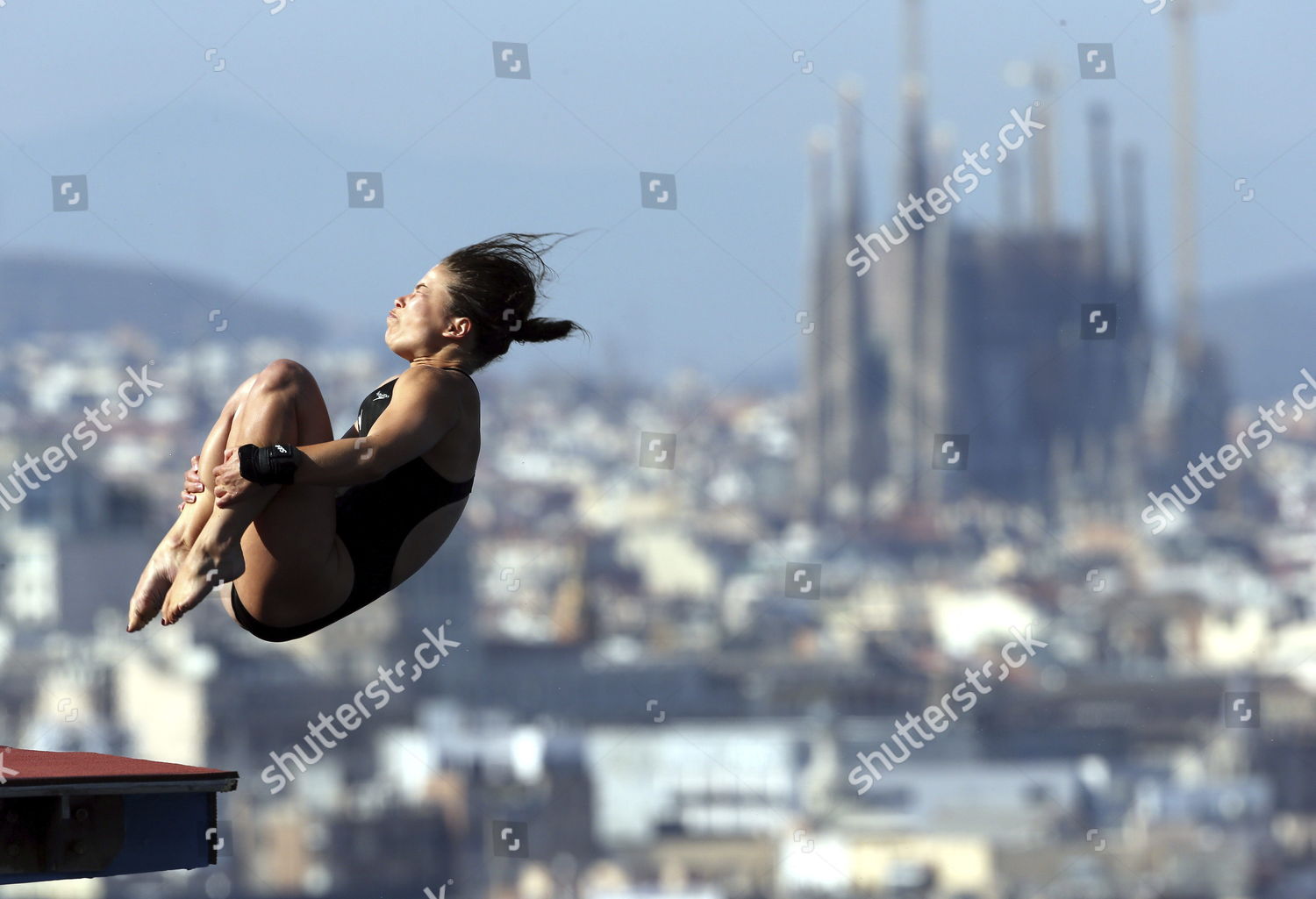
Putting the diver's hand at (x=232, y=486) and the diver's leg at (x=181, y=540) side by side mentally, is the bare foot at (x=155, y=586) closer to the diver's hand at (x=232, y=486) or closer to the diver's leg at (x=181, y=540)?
the diver's leg at (x=181, y=540)

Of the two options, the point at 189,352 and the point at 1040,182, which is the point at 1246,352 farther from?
the point at 189,352

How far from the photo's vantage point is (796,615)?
3150 inches

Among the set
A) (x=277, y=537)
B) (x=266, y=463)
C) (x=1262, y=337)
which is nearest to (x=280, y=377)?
(x=266, y=463)

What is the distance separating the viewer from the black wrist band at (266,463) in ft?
13.1

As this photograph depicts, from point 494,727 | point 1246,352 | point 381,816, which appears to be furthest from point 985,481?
point 381,816

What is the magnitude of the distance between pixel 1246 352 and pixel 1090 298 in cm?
989

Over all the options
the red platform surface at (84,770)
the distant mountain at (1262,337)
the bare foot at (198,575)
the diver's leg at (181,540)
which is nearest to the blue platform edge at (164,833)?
the red platform surface at (84,770)

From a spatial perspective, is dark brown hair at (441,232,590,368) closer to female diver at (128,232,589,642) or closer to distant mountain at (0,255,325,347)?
female diver at (128,232,589,642)

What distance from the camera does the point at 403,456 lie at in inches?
163

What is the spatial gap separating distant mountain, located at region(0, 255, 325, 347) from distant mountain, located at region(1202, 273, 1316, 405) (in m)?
42.8

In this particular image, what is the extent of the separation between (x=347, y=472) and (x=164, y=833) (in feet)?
2.81

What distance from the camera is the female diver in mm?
4066

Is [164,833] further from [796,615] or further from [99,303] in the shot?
[99,303]

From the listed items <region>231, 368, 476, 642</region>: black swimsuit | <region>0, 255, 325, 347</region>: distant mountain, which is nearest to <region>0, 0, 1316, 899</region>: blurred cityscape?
<region>0, 255, 325, 347</region>: distant mountain
